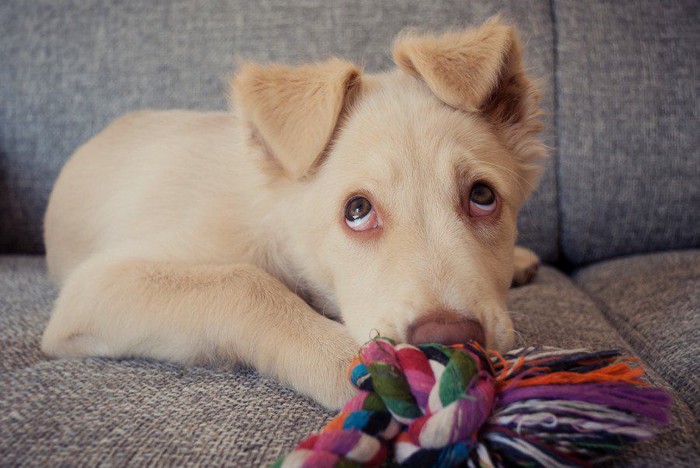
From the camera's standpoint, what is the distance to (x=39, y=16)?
349cm

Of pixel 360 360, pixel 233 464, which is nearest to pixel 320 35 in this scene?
pixel 360 360

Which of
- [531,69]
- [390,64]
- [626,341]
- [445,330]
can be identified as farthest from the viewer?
[390,64]

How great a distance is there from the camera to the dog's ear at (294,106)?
173cm

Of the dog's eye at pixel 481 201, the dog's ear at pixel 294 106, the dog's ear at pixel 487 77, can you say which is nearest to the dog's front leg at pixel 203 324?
the dog's ear at pixel 294 106

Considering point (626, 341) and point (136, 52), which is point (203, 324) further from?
point (136, 52)

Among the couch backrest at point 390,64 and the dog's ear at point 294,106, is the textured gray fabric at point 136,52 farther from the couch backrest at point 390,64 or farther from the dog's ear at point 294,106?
the dog's ear at point 294,106

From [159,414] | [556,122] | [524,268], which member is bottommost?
[524,268]

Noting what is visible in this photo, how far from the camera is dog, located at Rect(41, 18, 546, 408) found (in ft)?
4.96

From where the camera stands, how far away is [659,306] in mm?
2234

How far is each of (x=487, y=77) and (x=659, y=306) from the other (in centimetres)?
112

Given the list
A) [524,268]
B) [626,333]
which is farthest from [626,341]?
[524,268]

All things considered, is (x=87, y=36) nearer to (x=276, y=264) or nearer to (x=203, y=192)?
(x=203, y=192)

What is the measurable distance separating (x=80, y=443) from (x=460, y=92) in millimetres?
1282

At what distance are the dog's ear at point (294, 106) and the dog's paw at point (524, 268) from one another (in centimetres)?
123
